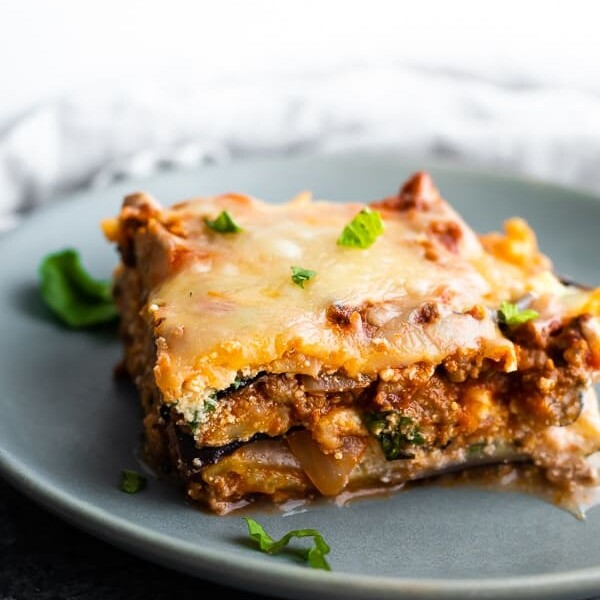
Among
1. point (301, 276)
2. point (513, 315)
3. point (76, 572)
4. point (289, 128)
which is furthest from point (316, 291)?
point (289, 128)

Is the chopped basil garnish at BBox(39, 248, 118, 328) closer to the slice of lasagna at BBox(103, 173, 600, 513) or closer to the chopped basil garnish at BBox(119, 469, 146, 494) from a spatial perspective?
the slice of lasagna at BBox(103, 173, 600, 513)

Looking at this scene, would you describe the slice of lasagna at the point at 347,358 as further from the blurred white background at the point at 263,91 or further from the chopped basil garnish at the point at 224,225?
the blurred white background at the point at 263,91

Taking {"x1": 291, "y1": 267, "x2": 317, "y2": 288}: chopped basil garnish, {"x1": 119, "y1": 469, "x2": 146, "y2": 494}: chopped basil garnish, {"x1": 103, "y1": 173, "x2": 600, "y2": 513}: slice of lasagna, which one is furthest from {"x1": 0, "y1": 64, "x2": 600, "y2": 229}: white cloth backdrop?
{"x1": 119, "y1": 469, "x2": 146, "y2": 494}: chopped basil garnish

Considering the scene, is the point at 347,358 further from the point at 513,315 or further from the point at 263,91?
the point at 263,91

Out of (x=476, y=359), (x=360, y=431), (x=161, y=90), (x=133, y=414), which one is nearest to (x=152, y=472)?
(x=133, y=414)

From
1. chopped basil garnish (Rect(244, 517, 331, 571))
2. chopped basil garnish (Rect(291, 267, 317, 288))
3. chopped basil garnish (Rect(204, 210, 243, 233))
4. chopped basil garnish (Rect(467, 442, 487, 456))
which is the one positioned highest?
chopped basil garnish (Rect(204, 210, 243, 233))

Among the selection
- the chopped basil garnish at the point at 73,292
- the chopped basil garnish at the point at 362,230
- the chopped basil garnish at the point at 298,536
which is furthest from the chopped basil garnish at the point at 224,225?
the chopped basil garnish at the point at 298,536

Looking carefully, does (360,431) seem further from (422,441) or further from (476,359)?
(476,359)
